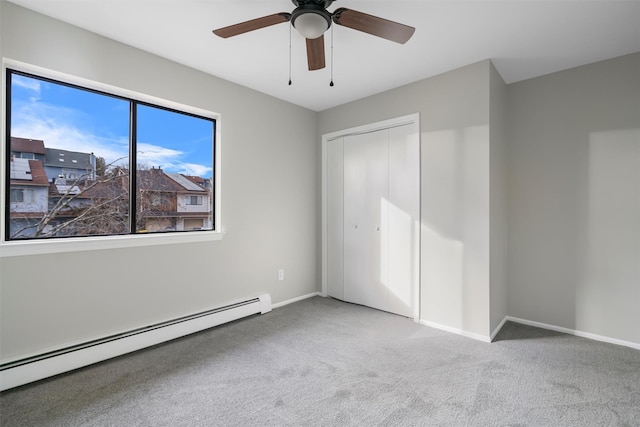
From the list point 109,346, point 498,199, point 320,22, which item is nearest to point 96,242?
point 109,346

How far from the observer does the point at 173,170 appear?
286 centimetres

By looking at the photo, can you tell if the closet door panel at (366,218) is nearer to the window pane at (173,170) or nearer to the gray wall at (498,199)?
the gray wall at (498,199)

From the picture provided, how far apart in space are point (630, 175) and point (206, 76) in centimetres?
391

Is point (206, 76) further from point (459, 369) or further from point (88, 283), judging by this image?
point (459, 369)

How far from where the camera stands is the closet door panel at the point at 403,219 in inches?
122

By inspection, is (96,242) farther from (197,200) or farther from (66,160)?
(197,200)

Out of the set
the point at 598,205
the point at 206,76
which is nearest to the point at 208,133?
the point at 206,76

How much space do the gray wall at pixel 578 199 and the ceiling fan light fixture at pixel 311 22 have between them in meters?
2.46

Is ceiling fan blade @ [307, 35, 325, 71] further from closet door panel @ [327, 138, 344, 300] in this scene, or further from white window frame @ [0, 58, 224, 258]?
closet door panel @ [327, 138, 344, 300]

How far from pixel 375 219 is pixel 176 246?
211 cm

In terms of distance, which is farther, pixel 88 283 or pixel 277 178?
pixel 277 178

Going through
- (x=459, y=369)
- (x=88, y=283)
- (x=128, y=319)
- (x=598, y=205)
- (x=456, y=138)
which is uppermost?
(x=456, y=138)

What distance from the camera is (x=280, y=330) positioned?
2.90 metres

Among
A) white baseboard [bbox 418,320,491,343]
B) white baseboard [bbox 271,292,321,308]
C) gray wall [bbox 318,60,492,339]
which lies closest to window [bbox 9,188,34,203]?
white baseboard [bbox 271,292,321,308]
